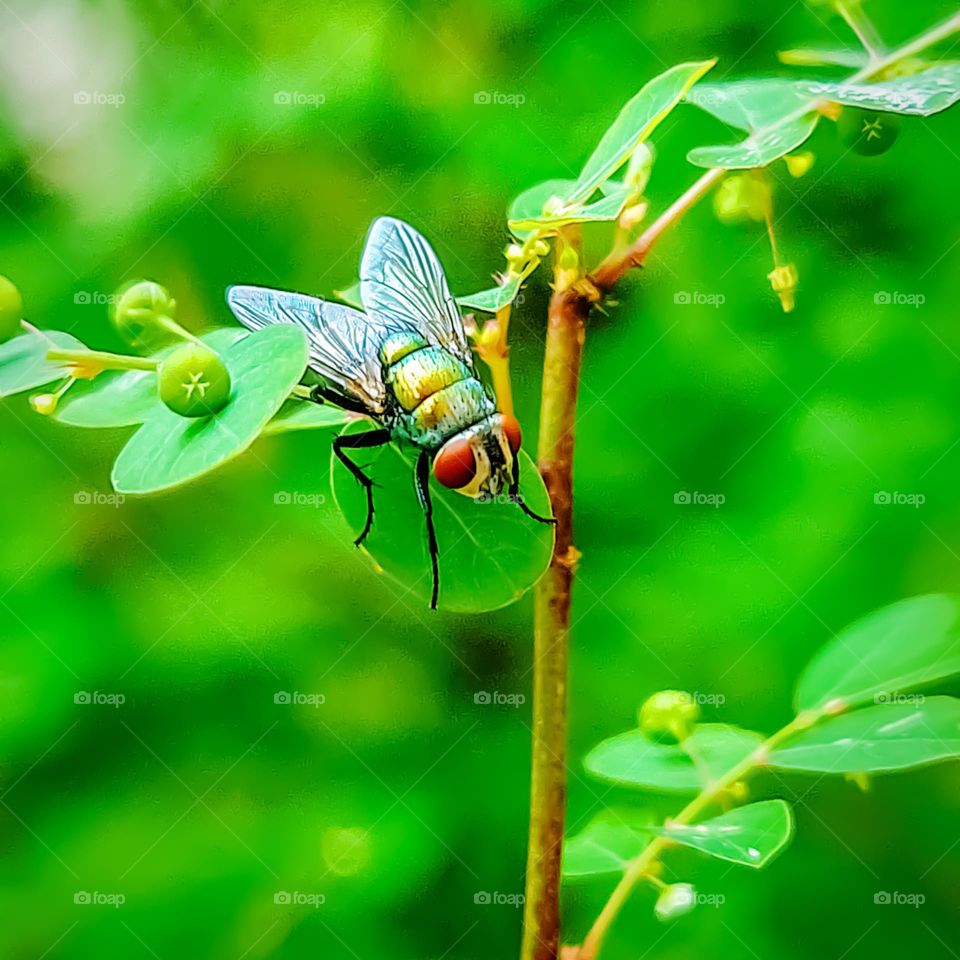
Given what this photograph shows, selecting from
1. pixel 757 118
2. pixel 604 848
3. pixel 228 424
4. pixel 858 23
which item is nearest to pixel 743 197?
pixel 757 118

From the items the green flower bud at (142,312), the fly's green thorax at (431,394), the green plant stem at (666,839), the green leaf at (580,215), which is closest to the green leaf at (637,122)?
the green leaf at (580,215)

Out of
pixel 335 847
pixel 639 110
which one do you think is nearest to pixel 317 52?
pixel 639 110

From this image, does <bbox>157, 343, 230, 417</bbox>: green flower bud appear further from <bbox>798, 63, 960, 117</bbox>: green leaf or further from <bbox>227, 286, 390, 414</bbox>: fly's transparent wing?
<bbox>798, 63, 960, 117</bbox>: green leaf

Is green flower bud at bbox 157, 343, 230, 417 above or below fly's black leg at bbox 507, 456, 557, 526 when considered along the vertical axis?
above

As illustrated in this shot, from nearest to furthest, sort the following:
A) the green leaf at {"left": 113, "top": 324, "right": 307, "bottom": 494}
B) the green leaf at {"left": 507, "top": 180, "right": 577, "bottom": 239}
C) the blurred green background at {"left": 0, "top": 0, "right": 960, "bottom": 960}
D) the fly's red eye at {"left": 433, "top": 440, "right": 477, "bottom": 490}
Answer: the green leaf at {"left": 113, "top": 324, "right": 307, "bottom": 494} → the fly's red eye at {"left": 433, "top": 440, "right": 477, "bottom": 490} → the green leaf at {"left": 507, "top": 180, "right": 577, "bottom": 239} → the blurred green background at {"left": 0, "top": 0, "right": 960, "bottom": 960}

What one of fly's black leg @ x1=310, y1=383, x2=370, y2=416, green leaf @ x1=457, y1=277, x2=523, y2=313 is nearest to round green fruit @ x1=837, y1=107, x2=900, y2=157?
green leaf @ x1=457, y1=277, x2=523, y2=313

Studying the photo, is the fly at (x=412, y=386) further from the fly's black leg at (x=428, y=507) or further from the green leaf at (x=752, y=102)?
the green leaf at (x=752, y=102)

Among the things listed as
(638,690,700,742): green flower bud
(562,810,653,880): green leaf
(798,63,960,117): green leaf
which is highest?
(798,63,960,117): green leaf
